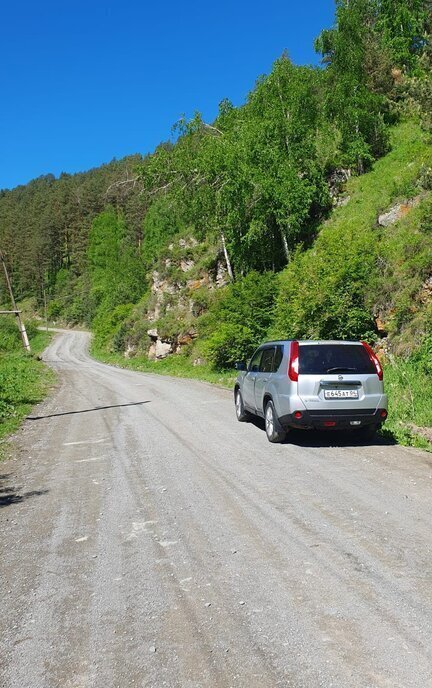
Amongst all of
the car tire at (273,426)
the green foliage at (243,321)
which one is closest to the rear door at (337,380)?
the car tire at (273,426)

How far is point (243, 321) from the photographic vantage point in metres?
24.6

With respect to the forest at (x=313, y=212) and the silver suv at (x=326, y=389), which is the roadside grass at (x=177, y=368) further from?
the silver suv at (x=326, y=389)

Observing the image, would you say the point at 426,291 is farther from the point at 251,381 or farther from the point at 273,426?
the point at 273,426

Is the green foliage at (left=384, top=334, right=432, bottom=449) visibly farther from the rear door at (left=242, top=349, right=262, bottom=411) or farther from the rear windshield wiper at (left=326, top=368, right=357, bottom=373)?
the rear door at (left=242, top=349, right=262, bottom=411)

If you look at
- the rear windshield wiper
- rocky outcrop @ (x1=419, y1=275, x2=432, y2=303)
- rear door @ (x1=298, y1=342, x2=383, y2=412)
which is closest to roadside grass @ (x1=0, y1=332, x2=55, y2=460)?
rear door @ (x1=298, y1=342, x2=383, y2=412)

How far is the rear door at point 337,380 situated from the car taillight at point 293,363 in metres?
→ 0.07

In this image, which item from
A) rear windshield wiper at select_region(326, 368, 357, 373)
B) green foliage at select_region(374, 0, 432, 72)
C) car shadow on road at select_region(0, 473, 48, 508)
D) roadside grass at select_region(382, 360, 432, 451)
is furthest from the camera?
green foliage at select_region(374, 0, 432, 72)

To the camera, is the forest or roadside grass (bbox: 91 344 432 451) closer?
roadside grass (bbox: 91 344 432 451)

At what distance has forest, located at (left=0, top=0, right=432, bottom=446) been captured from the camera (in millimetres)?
16188

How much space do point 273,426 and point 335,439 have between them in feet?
3.96

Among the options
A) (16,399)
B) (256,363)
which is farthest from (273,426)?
(16,399)

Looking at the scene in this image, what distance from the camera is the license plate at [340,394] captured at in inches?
319

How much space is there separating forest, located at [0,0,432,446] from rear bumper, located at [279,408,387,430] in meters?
0.98

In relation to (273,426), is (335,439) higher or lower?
lower
